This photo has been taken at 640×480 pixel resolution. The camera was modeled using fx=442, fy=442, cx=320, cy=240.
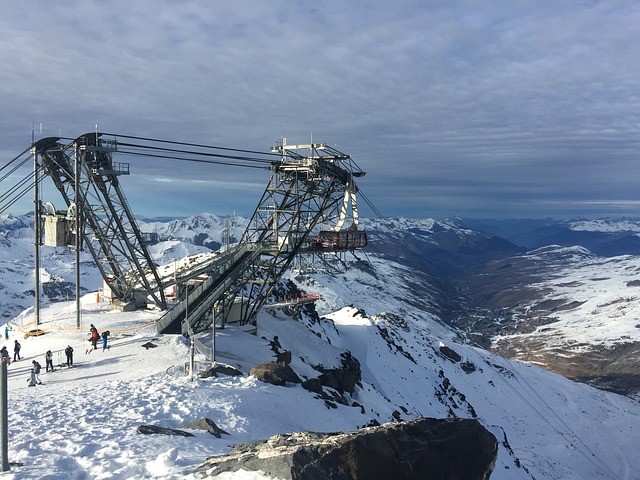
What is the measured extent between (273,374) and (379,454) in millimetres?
17388

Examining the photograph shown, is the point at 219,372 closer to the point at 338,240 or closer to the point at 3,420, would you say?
the point at 338,240

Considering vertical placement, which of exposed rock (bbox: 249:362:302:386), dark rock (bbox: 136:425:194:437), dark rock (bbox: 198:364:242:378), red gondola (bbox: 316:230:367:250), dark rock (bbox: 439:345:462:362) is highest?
red gondola (bbox: 316:230:367:250)

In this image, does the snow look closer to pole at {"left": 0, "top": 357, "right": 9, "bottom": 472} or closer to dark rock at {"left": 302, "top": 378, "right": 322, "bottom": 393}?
pole at {"left": 0, "top": 357, "right": 9, "bottom": 472}

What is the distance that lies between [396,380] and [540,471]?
25020mm

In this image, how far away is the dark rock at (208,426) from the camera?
59.2 feet

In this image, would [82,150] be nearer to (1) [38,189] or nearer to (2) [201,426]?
(1) [38,189]

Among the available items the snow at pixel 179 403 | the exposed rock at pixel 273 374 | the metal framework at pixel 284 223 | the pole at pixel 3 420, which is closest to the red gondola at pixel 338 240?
the metal framework at pixel 284 223

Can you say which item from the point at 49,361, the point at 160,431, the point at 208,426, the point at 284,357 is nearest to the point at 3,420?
the point at 160,431

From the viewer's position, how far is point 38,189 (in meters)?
37.5

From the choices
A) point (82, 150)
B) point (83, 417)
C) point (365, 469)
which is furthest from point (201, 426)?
point (82, 150)

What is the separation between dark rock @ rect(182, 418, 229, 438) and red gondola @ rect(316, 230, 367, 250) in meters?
21.6

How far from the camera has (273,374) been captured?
1143 inches

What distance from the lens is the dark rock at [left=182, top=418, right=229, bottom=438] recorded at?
1803 cm

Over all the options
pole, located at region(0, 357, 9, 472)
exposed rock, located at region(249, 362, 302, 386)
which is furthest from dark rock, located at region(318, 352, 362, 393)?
pole, located at region(0, 357, 9, 472)
